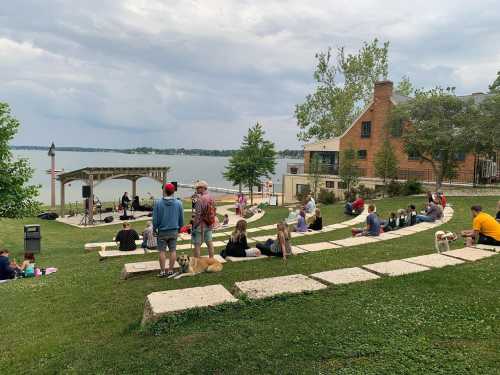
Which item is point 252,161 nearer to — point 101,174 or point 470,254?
point 101,174

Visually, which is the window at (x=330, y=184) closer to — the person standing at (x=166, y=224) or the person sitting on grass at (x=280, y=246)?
the person sitting on grass at (x=280, y=246)

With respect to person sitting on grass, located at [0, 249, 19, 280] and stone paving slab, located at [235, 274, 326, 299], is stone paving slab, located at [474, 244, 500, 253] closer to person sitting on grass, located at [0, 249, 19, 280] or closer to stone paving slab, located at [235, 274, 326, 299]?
stone paving slab, located at [235, 274, 326, 299]

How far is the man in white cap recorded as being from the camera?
→ 23.5ft

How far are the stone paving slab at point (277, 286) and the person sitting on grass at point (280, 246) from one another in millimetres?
1907

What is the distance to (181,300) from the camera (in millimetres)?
4707

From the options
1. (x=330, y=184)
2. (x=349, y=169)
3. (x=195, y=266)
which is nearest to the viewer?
(x=195, y=266)

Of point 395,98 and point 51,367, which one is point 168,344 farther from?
point 395,98

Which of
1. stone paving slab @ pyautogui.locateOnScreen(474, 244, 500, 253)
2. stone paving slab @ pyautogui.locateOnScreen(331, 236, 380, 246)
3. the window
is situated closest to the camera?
stone paving slab @ pyautogui.locateOnScreen(474, 244, 500, 253)

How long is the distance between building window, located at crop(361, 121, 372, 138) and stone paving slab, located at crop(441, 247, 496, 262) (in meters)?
26.6

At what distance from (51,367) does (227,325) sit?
191 cm

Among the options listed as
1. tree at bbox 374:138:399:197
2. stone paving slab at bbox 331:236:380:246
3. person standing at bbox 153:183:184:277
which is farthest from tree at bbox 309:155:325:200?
person standing at bbox 153:183:184:277

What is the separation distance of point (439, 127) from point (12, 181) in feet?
73.6

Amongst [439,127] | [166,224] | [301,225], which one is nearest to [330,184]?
[439,127]

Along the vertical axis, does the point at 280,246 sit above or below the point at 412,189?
below
